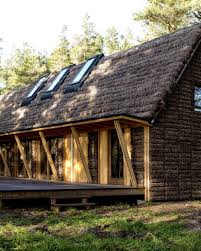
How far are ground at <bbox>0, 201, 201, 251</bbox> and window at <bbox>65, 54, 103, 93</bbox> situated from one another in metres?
8.22

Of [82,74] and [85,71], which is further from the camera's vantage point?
[85,71]

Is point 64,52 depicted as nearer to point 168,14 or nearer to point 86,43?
point 86,43

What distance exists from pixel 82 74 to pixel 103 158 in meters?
5.23

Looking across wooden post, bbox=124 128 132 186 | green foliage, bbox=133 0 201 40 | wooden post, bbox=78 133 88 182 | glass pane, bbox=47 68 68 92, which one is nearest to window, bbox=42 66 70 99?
glass pane, bbox=47 68 68 92

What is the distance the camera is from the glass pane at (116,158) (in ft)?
52.6

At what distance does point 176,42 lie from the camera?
1673 centimetres

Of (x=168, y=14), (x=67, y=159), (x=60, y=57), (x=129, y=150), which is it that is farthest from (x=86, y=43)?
(x=129, y=150)

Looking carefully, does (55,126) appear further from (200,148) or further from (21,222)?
(21,222)

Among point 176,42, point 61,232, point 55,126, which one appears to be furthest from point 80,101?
point 61,232

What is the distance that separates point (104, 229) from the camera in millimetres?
9188

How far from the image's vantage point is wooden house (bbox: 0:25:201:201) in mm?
14578

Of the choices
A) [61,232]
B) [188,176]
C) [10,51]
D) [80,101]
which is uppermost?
[10,51]

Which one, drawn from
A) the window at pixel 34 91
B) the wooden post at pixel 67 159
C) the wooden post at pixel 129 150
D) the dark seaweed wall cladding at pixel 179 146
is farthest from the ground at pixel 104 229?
the window at pixel 34 91

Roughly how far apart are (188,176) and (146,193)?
1.88 metres
